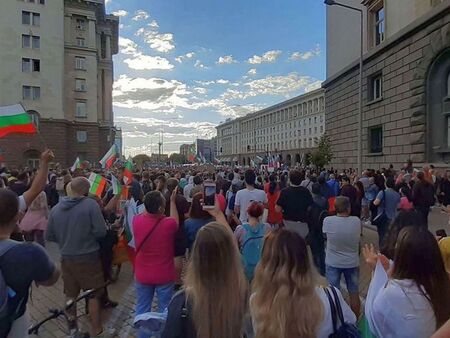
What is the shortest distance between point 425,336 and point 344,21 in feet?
103

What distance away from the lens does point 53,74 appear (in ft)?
154

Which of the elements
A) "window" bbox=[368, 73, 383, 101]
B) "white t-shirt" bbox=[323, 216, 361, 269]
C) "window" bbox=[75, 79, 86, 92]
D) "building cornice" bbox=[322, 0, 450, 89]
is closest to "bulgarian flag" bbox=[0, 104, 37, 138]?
"white t-shirt" bbox=[323, 216, 361, 269]

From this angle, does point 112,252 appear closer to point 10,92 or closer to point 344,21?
point 344,21

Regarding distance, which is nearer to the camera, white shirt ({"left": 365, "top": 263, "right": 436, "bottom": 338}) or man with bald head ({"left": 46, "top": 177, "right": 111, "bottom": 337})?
white shirt ({"left": 365, "top": 263, "right": 436, "bottom": 338})

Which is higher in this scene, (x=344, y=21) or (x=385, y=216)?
(x=344, y=21)

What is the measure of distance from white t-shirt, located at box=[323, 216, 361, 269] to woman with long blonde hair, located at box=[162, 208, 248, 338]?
9.39ft

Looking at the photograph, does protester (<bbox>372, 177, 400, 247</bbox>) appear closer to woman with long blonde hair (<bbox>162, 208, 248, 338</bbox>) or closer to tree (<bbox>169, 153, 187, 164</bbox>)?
woman with long blonde hair (<bbox>162, 208, 248, 338</bbox>)

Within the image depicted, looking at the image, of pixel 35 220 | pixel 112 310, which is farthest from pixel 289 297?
pixel 35 220

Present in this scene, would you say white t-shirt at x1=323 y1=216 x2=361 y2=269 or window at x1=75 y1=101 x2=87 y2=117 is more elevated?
window at x1=75 y1=101 x2=87 y2=117

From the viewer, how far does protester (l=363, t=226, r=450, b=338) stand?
2264 millimetres

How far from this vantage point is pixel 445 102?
17.4 meters

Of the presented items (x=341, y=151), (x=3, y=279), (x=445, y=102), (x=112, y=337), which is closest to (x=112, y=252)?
(x=112, y=337)

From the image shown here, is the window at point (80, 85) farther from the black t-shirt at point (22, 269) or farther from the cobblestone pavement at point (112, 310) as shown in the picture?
the black t-shirt at point (22, 269)

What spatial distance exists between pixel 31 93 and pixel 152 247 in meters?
48.1
